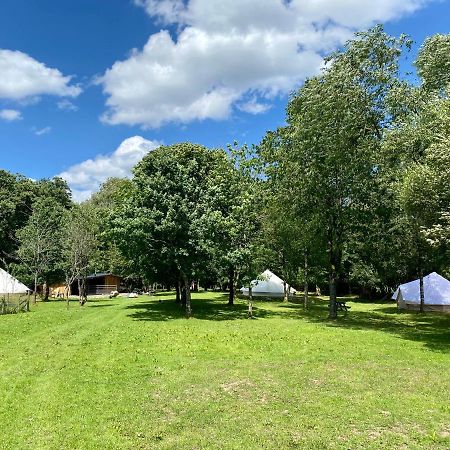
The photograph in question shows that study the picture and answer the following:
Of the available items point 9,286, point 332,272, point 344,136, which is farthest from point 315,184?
point 9,286

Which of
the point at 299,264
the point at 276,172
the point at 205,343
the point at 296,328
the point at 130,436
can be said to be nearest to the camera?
the point at 130,436

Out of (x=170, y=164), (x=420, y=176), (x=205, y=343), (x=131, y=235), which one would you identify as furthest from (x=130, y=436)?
(x=170, y=164)

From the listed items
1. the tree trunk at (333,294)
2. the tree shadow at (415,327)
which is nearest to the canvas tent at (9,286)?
the tree shadow at (415,327)

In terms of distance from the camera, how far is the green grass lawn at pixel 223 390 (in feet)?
27.0

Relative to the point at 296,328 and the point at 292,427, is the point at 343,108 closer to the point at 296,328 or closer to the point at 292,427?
the point at 296,328

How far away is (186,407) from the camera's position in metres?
9.93

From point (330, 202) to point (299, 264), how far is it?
22214 millimetres

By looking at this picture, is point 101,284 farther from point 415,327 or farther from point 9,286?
point 415,327

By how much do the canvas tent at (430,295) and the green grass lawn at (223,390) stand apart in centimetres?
1726

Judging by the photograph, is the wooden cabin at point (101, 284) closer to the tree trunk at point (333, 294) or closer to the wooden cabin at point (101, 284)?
the wooden cabin at point (101, 284)

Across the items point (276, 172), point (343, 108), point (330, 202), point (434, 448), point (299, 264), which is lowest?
point (434, 448)

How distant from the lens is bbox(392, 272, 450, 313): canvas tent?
36969 millimetres

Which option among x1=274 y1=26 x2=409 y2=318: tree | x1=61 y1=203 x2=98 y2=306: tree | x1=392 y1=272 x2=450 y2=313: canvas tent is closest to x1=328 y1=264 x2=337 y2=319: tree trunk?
x1=274 y1=26 x2=409 y2=318: tree

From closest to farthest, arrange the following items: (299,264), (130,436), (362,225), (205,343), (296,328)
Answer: (130,436) < (205,343) < (296,328) < (362,225) < (299,264)
